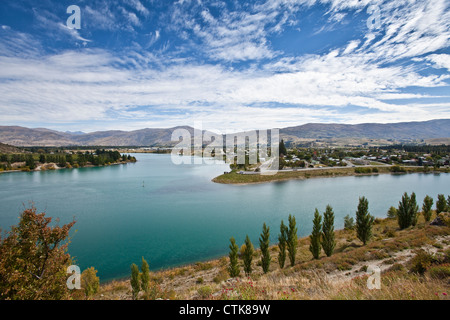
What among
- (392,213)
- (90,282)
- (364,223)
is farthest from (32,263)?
(392,213)

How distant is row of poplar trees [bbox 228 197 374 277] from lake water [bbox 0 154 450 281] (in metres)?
5.49

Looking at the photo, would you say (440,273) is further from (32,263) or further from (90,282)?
(90,282)

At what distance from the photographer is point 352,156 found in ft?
315

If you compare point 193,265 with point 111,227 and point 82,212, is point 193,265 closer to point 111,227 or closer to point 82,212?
point 111,227

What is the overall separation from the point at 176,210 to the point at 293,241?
20171mm

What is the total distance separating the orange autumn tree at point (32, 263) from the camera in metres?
6.31

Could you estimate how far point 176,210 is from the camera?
3152 cm

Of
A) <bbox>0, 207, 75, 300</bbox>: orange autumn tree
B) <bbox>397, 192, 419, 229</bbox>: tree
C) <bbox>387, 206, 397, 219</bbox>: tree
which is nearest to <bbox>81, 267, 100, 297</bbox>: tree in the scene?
<bbox>0, 207, 75, 300</bbox>: orange autumn tree

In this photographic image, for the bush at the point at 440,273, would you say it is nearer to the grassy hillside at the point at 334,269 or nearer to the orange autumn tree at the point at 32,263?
the grassy hillside at the point at 334,269

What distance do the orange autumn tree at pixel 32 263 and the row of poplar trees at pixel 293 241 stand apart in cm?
938

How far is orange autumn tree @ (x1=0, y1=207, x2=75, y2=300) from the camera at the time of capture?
631 cm
